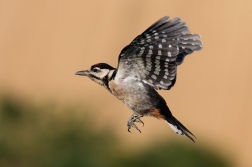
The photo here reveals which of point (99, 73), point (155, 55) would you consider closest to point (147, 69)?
point (155, 55)

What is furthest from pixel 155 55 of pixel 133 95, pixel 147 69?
pixel 133 95

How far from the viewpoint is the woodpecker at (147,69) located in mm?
1928

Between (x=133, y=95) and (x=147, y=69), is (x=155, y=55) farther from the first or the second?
(x=133, y=95)

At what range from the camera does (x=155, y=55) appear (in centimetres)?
197

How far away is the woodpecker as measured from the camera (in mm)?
1928

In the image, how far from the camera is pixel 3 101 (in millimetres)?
5254

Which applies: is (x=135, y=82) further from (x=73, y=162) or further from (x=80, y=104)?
(x=80, y=104)

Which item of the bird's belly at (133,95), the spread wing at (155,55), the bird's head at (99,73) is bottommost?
the bird's belly at (133,95)

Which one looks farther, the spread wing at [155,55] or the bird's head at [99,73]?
the bird's head at [99,73]

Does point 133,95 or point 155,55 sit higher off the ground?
point 155,55

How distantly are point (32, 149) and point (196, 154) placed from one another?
125 centimetres

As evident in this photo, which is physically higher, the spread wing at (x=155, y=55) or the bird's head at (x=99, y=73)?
the spread wing at (x=155, y=55)

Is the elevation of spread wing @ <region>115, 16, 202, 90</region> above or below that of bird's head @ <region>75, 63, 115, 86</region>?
above

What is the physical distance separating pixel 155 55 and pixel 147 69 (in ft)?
0.17
